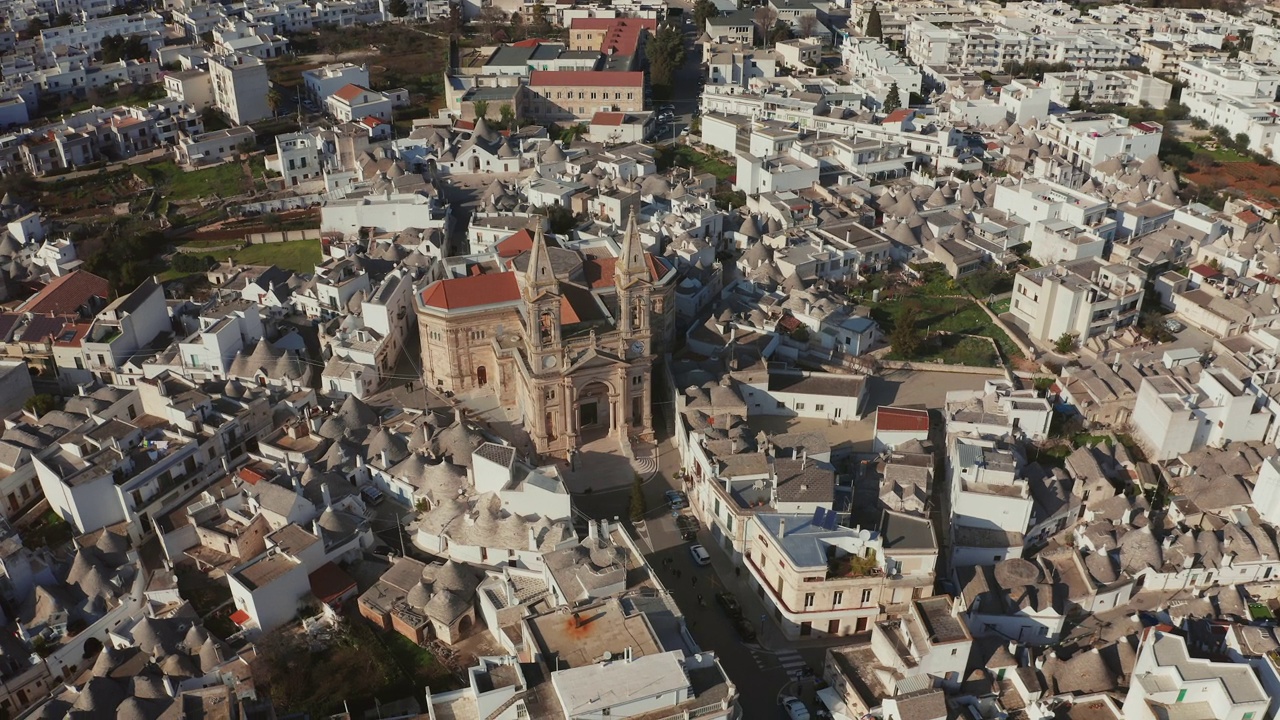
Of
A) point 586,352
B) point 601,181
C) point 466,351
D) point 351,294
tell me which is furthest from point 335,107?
point 586,352

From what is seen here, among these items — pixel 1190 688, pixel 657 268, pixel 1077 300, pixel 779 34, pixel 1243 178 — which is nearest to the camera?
pixel 1190 688

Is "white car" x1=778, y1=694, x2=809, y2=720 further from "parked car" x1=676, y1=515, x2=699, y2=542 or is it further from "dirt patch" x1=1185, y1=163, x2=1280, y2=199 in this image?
"dirt patch" x1=1185, y1=163, x2=1280, y2=199

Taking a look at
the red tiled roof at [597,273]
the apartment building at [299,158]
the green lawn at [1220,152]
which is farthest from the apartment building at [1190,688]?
the apartment building at [299,158]

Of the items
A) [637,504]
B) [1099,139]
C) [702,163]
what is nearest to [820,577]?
[637,504]

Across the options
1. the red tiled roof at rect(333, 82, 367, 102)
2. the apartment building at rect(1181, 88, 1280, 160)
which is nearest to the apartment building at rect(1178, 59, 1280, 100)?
the apartment building at rect(1181, 88, 1280, 160)

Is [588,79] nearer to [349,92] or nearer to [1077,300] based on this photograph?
[349,92]

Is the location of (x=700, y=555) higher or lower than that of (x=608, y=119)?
lower
